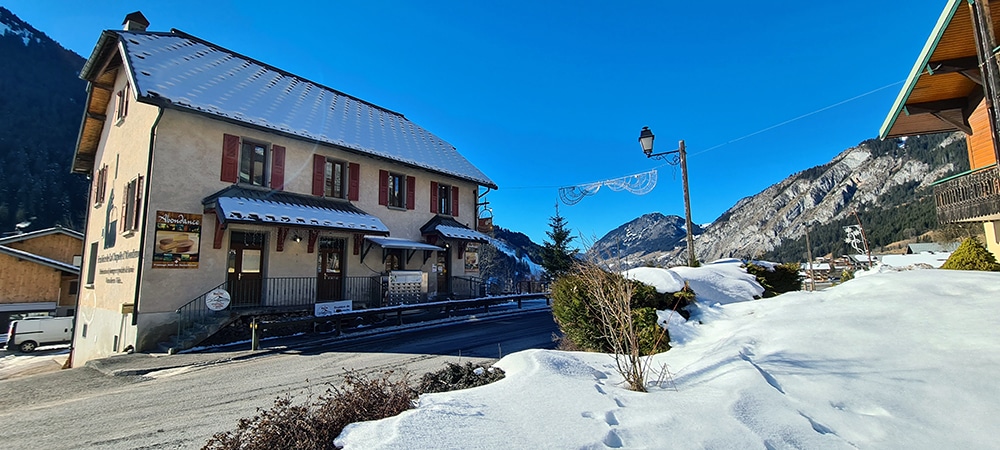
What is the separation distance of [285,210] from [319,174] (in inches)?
108

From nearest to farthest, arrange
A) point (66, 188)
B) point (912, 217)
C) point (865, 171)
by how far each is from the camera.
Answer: point (66, 188) < point (912, 217) < point (865, 171)

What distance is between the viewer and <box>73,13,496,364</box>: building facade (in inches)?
482

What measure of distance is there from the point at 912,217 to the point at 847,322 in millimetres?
112053

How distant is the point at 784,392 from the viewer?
3885 millimetres

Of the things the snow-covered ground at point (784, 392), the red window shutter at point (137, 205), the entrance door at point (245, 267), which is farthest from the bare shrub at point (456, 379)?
the red window shutter at point (137, 205)

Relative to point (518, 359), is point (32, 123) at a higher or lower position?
higher

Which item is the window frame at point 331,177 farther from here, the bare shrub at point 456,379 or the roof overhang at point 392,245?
the bare shrub at point 456,379

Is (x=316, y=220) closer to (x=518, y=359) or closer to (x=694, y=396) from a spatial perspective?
(x=518, y=359)

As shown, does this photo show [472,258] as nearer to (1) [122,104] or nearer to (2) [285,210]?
(2) [285,210]

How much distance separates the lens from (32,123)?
67.4 meters

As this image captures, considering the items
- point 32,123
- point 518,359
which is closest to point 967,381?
point 518,359

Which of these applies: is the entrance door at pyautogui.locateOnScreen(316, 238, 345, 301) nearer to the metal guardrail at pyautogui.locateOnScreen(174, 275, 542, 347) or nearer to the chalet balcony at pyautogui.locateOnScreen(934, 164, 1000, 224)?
the metal guardrail at pyautogui.locateOnScreen(174, 275, 542, 347)

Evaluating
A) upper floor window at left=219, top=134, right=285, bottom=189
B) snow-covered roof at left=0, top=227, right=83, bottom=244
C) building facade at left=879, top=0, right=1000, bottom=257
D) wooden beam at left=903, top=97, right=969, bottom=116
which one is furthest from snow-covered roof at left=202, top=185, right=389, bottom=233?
snow-covered roof at left=0, top=227, right=83, bottom=244

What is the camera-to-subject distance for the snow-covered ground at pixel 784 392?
120 inches
